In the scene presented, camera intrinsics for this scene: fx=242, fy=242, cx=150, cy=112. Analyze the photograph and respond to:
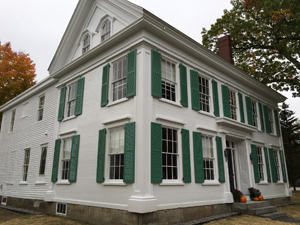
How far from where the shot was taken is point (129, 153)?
771 centimetres

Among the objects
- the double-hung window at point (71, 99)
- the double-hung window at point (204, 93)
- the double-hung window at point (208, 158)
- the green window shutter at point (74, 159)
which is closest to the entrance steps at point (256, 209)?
the double-hung window at point (208, 158)

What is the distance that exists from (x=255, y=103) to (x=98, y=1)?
1046cm

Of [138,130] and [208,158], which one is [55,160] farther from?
[208,158]

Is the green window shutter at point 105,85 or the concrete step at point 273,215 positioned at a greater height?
the green window shutter at point 105,85

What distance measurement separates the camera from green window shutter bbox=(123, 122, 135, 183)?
745 cm

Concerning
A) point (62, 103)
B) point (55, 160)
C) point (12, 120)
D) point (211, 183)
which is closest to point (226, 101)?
point (211, 183)

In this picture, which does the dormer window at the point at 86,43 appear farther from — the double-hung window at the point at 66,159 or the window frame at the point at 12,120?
the window frame at the point at 12,120

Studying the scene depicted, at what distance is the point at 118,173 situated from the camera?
820 centimetres

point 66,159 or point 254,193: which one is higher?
point 66,159

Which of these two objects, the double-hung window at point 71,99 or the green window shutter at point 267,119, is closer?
the double-hung window at point 71,99

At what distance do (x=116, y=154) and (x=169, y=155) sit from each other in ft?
6.02

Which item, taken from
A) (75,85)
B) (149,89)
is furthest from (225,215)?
(75,85)

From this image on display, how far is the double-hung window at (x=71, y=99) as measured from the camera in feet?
38.5

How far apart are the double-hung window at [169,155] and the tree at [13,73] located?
59.7 feet
